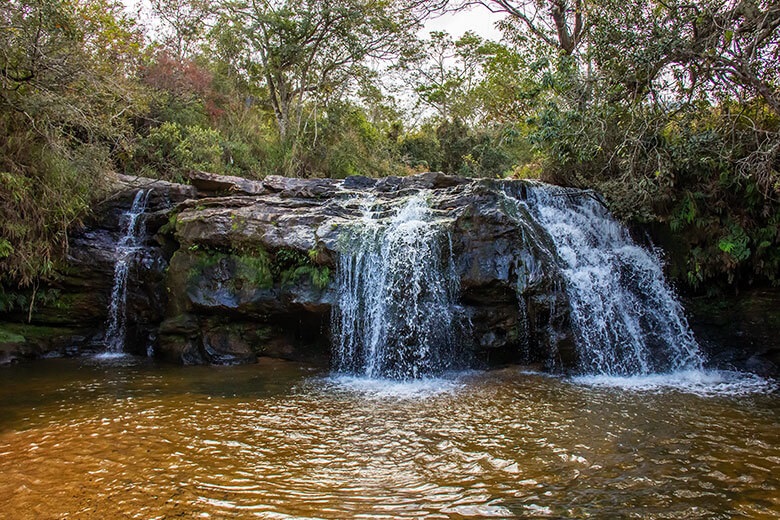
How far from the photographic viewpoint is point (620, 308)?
7.68 m

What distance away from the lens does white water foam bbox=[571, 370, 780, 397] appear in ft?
19.8

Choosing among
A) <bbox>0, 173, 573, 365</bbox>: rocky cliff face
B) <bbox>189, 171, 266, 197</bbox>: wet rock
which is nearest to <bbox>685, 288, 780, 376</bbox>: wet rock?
<bbox>0, 173, 573, 365</bbox>: rocky cliff face

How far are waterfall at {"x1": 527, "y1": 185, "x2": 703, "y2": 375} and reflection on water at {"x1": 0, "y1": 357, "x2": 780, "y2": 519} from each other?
955mm

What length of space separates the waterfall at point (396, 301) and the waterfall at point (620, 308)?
206 cm

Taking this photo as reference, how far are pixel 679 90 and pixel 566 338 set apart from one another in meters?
4.47

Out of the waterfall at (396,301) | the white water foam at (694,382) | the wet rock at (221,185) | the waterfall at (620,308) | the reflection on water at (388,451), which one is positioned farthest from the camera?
the wet rock at (221,185)

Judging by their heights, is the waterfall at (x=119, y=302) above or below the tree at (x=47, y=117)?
below

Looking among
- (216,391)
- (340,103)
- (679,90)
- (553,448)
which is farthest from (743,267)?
(340,103)

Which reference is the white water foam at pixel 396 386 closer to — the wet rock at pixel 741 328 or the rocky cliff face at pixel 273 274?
the rocky cliff face at pixel 273 274

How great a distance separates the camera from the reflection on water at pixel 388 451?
125 inches

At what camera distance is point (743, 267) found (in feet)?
26.2

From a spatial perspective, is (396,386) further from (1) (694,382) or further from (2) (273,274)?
(1) (694,382)

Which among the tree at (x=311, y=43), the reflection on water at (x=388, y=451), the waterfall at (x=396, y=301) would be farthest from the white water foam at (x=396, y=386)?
the tree at (x=311, y=43)

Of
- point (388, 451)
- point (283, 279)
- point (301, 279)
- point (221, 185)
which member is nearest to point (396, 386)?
point (388, 451)
